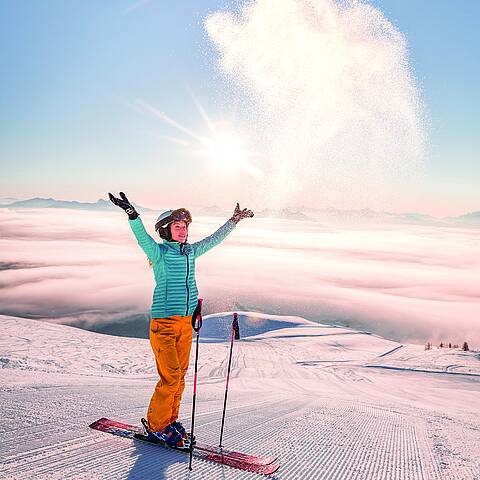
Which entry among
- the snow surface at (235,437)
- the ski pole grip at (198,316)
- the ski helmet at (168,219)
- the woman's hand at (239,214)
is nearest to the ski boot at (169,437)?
the snow surface at (235,437)

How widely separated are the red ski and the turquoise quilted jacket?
118 centimetres

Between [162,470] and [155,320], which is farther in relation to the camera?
[155,320]

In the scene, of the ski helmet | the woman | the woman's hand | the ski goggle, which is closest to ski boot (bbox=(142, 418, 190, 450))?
the woman

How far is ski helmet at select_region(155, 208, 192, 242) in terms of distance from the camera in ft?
14.1

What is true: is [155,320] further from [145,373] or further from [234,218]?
[145,373]

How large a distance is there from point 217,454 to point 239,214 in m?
2.68

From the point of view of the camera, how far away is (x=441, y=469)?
400cm

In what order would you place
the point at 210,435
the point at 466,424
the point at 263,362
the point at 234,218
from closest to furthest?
the point at 210,435 → the point at 234,218 → the point at 466,424 → the point at 263,362

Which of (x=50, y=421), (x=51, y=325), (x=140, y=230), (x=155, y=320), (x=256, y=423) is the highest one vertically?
(x=140, y=230)

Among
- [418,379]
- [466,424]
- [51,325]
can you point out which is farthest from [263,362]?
[466,424]

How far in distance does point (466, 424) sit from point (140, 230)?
6.46m

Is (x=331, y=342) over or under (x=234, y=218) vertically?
under

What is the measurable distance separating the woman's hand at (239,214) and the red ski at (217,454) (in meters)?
2.54

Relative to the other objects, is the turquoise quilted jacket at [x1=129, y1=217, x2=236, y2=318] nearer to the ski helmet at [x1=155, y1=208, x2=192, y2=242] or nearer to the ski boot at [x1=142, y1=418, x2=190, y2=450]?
the ski helmet at [x1=155, y1=208, x2=192, y2=242]
